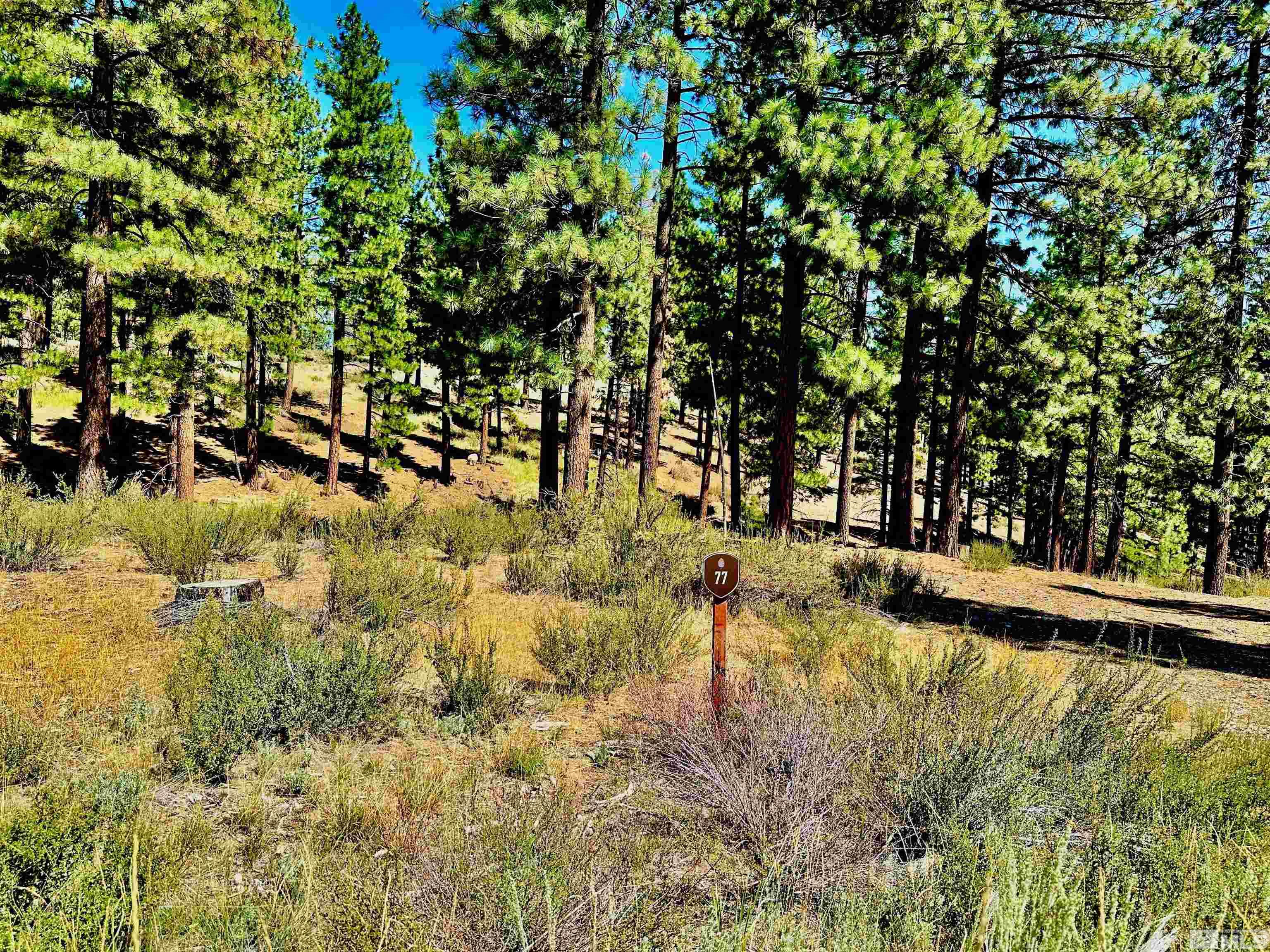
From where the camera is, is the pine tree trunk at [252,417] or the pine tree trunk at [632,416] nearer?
the pine tree trunk at [252,417]

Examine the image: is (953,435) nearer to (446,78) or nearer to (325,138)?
(446,78)

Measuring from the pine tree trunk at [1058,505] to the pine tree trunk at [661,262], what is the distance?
50.7 ft

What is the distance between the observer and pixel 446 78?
12.7 m

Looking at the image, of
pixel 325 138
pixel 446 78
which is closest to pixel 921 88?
pixel 446 78

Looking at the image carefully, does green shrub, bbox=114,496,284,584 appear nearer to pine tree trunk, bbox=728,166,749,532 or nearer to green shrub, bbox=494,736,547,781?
green shrub, bbox=494,736,547,781

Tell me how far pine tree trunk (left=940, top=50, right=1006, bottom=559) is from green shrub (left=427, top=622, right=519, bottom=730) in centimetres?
1132

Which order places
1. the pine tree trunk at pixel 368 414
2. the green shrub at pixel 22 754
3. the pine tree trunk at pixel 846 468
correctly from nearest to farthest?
the green shrub at pixel 22 754 → the pine tree trunk at pixel 846 468 → the pine tree trunk at pixel 368 414

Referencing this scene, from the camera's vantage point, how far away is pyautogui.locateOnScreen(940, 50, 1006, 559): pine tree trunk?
537 inches

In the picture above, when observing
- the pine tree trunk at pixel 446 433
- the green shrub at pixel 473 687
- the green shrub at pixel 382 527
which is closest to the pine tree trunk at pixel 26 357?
the green shrub at pixel 382 527

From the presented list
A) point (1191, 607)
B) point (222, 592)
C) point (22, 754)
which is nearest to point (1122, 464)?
point (1191, 607)

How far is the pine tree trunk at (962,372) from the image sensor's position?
13648mm

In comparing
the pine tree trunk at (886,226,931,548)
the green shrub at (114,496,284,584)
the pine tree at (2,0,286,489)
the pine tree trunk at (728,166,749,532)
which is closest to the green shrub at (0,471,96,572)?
the green shrub at (114,496,284,584)

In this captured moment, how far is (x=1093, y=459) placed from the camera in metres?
20.7

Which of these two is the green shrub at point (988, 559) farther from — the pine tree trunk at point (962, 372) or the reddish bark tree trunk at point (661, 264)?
the reddish bark tree trunk at point (661, 264)
